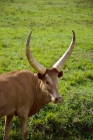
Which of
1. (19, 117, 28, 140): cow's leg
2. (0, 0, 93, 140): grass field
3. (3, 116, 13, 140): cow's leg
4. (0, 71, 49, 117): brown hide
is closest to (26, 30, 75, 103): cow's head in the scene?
(0, 71, 49, 117): brown hide

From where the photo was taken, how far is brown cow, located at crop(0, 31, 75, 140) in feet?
19.9

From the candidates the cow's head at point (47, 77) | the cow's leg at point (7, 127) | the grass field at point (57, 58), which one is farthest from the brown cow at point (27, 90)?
the grass field at point (57, 58)

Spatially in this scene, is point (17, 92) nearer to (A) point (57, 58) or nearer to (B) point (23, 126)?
(B) point (23, 126)

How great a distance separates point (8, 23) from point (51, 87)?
1445 cm

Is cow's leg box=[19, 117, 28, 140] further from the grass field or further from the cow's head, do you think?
the cow's head

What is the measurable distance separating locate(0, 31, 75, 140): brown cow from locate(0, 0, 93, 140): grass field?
1131 mm

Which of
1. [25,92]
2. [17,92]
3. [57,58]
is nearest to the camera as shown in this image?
[17,92]

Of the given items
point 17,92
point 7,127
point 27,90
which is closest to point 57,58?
point 7,127

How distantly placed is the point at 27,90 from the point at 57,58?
230 inches

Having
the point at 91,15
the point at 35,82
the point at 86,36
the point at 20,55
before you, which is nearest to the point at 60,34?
the point at 86,36

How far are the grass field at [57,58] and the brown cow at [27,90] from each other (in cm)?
113

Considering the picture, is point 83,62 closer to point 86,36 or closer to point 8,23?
point 86,36

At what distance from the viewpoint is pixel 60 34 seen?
16984mm

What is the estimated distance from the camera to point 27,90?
636cm
